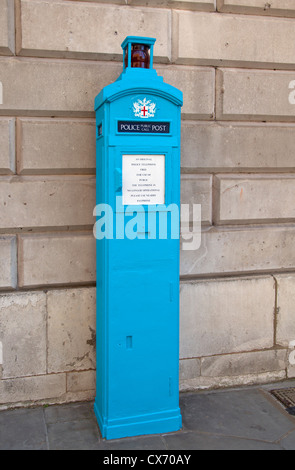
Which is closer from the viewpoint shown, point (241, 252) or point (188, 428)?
point (188, 428)

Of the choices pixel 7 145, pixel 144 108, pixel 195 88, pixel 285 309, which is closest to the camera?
pixel 144 108

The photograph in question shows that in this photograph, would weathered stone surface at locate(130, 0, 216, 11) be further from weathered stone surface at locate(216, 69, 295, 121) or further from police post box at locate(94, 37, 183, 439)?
police post box at locate(94, 37, 183, 439)

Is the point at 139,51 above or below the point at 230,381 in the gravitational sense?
above

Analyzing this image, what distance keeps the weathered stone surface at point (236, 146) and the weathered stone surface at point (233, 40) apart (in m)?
0.49

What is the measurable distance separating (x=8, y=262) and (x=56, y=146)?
90 cm

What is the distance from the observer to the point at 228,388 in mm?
4047

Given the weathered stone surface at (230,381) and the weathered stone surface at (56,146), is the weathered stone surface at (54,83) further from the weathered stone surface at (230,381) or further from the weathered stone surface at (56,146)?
the weathered stone surface at (230,381)

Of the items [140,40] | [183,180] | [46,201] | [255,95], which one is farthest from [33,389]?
[255,95]

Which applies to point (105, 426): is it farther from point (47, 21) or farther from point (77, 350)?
point (47, 21)

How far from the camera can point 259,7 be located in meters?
3.91

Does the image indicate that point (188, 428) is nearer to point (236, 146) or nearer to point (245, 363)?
point (245, 363)

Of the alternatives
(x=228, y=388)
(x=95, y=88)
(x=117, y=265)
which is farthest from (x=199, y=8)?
(x=228, y=388)

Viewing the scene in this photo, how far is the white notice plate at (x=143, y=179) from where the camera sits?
10.1ft

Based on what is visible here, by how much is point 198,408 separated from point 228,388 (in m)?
0.48
